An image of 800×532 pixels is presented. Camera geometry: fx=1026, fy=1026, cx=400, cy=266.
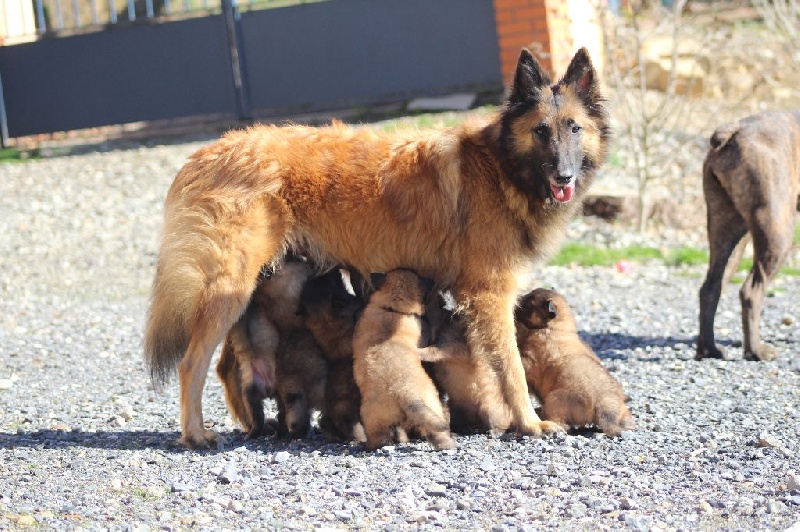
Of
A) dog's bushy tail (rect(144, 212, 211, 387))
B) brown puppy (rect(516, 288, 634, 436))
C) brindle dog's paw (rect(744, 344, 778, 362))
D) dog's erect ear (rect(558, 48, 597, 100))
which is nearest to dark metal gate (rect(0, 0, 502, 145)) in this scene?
brindle dog's paw (rect(744, 344, 778, 362))

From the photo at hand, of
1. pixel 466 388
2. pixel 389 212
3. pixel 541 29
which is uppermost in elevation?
pixel 541 29

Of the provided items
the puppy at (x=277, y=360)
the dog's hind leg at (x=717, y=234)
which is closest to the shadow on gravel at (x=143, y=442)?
the puppy at (x=277, y=360)

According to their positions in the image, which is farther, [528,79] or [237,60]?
[237,60]

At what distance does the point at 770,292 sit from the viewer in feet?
35.2

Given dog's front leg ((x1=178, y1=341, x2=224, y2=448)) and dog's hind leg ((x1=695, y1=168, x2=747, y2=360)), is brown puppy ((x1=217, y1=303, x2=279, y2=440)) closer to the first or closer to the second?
dog's front leg ((x1=178, y1=341, x2=224, y2=448))

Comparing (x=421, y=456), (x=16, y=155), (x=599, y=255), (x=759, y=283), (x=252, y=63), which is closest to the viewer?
(x=421, y=456)

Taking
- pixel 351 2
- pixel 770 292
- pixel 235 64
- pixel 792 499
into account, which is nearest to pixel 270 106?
pixel 235 64

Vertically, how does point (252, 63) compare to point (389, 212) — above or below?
above

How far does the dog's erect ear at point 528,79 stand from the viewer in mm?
6449

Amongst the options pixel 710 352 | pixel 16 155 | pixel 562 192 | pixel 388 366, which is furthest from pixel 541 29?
pixel 388 366

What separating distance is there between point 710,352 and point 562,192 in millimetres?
2809

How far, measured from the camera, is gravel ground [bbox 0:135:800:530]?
475cm

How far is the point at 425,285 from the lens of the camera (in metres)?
6.55

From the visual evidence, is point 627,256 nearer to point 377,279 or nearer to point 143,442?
point 377,279
